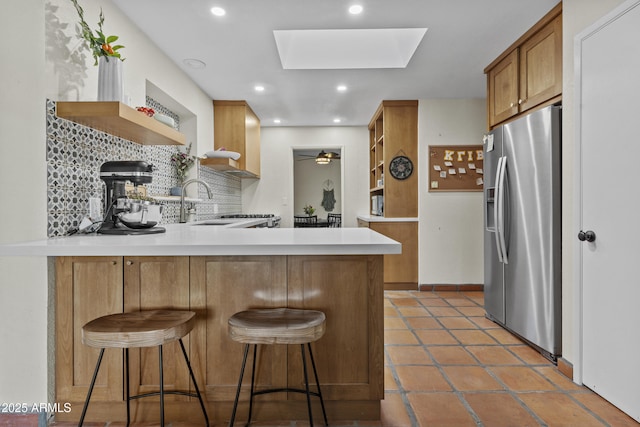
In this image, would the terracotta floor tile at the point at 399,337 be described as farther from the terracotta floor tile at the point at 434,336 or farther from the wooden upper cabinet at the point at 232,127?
the wooden upper cabinet at the point at 232,127

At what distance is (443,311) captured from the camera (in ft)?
12.0

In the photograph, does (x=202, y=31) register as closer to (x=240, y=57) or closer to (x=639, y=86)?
(x=240, y=57)

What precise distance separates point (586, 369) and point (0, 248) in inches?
123

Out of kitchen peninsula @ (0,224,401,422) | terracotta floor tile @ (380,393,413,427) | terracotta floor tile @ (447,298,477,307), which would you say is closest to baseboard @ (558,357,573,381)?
terracotta floor tile @ (380,393,413,427)

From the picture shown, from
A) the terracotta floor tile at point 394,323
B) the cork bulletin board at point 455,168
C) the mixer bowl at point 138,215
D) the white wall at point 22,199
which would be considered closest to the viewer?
the white wall at point 22,199

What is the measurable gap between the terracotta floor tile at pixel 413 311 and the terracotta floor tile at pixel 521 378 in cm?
119

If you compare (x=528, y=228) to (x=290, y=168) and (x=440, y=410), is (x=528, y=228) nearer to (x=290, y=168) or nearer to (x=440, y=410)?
(x=440, y=410)

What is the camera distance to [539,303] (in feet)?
8.26

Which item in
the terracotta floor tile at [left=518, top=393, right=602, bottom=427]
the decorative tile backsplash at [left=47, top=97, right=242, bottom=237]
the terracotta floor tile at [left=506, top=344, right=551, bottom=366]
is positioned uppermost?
the decorative tile backsplash at [left=47, top=97, right=242, bottom=237]

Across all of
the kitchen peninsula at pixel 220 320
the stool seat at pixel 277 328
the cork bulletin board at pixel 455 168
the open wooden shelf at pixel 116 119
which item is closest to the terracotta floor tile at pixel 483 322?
the cork bulletin board at pixel 455 168

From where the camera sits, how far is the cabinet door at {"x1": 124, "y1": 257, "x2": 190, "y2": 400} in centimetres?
175

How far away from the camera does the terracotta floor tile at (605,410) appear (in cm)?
177

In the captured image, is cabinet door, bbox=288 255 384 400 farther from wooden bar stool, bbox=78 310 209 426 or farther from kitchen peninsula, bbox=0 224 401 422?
wooden bar stool, bbox=78 310 209 426

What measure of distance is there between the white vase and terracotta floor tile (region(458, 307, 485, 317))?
3520mm
